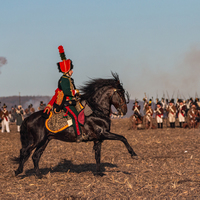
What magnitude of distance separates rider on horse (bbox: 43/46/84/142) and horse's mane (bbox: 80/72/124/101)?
0.83ft

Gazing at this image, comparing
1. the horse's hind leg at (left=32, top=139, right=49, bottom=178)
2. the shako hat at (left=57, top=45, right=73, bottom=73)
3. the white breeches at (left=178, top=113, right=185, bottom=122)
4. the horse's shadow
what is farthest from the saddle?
the white breeches at (left=178, top=113, right=185, bottom=122)

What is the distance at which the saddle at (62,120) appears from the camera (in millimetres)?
9125

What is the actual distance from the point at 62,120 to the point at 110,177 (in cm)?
201

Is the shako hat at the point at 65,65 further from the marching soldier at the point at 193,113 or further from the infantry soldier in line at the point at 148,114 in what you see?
the infantry soldier in line at the point at 148,114

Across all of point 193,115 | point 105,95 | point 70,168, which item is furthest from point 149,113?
point 105,95

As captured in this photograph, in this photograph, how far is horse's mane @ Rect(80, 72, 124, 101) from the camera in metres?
9.31

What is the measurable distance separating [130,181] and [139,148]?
724cm

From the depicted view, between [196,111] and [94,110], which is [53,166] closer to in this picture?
[94,110]

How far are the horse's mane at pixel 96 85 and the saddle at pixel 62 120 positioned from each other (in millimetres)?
260

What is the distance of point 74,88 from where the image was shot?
30.8 feet

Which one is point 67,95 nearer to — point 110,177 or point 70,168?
point 110,177

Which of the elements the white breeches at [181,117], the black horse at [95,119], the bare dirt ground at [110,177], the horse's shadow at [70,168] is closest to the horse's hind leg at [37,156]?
the black horse at [95,119]

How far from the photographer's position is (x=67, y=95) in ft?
30.6

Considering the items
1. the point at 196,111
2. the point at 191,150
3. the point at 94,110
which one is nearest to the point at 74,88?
the point at 94,110
